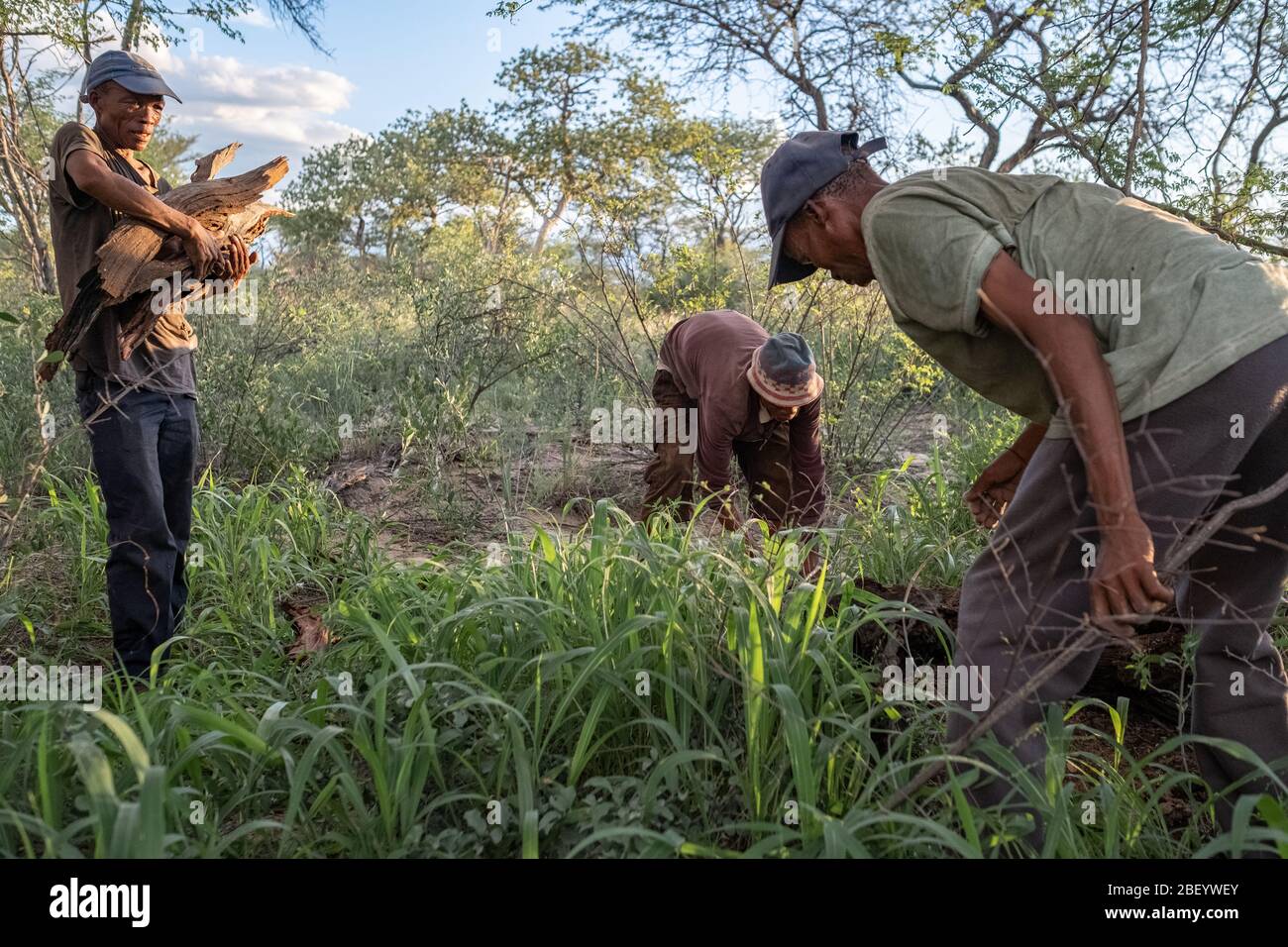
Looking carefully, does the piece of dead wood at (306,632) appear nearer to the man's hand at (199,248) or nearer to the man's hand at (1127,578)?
the man's hand at (199,248)

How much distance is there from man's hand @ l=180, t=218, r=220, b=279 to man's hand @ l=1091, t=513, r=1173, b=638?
2.74m

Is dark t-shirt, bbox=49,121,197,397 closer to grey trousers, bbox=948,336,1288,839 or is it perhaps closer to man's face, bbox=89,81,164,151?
man's face, bbox=89,81,164,151

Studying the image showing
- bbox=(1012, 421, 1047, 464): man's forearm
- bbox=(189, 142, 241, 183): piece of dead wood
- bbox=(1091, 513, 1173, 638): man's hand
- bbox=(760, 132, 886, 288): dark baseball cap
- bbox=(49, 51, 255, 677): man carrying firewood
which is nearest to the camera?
bbox=(1091, 513, 1173, 638): man's hand

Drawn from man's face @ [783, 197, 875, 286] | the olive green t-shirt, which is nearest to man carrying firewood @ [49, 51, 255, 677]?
man's face @ [783, 197, 875, 286]

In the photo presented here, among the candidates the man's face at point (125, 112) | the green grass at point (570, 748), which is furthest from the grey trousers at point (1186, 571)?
the man's face at point (125, 112)

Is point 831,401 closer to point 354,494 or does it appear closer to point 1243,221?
point 1243,221

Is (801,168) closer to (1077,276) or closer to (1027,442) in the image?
(1077,276)

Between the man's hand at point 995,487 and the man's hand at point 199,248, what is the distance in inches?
95.2

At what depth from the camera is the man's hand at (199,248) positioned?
10.0 ft

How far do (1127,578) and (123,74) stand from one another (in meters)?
3.00

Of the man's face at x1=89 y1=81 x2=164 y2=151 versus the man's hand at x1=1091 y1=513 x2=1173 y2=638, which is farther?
the man's face at x1=89 y1=81 x2=164 y2=151

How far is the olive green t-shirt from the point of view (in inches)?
64.2

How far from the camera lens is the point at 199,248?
10.1 feet

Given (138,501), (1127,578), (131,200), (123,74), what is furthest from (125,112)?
(1127,578)
